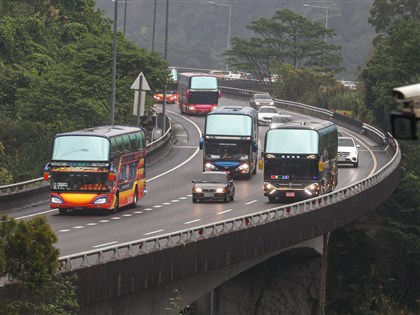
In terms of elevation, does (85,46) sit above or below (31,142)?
above

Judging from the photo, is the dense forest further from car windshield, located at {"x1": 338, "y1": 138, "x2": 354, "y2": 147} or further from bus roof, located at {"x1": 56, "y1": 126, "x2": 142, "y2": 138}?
bus roof, located at {"x1": 56, "y1": 126, "x2": 142, "y2": 138}

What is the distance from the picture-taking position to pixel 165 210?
5450 cm

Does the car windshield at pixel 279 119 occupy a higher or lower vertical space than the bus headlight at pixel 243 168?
higher

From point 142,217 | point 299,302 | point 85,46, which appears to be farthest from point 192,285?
point 85,46

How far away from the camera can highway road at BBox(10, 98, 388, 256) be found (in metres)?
43.6

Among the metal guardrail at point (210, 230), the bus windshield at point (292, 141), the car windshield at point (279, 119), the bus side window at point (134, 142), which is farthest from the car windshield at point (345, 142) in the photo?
the bus side window at point (134, 142)

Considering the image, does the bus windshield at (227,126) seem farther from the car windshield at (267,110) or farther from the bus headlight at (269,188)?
the car windshield at (267,110)

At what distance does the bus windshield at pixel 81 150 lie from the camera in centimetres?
4925

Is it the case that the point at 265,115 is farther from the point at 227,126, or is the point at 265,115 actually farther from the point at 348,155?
the point at 227,126

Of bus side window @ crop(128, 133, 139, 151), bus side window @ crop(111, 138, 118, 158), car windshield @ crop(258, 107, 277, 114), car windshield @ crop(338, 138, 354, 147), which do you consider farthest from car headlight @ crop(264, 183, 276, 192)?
car windshield @ crop(258, 107, 277, 114)

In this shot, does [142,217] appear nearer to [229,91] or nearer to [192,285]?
[192,285]

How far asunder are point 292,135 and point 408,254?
731 inches

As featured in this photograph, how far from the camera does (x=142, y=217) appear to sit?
50.9m

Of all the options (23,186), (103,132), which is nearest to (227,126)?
(23,186)
